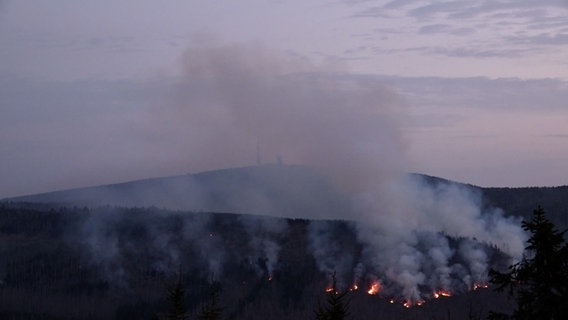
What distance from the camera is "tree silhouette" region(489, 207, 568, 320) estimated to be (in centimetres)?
1864

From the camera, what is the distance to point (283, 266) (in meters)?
188

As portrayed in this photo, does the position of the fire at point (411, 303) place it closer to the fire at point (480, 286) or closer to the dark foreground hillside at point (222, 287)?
the dark foreground hillside at point (222, 287)

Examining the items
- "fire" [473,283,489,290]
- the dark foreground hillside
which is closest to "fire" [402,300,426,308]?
the dark foreground hillside

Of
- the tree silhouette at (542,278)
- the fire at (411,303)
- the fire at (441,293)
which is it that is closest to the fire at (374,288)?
the fire at (411,303)

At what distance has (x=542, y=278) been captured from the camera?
19.0 metres

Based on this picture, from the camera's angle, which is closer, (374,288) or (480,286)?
(480,286)

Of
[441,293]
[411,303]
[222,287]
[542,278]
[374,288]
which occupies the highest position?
[542,278]

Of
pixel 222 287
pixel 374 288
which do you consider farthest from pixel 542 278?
pixel 222 287

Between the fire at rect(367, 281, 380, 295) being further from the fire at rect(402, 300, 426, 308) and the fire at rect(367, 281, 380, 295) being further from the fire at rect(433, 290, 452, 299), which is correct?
the fire at rect(433, 290, 452, 299)

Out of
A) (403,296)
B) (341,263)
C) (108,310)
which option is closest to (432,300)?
(403,296)

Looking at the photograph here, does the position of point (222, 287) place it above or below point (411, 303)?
above

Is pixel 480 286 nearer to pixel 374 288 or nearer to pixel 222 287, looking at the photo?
pixel 374 288

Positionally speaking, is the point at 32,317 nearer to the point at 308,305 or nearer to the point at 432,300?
the point at 308,305

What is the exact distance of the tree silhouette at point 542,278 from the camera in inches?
734
